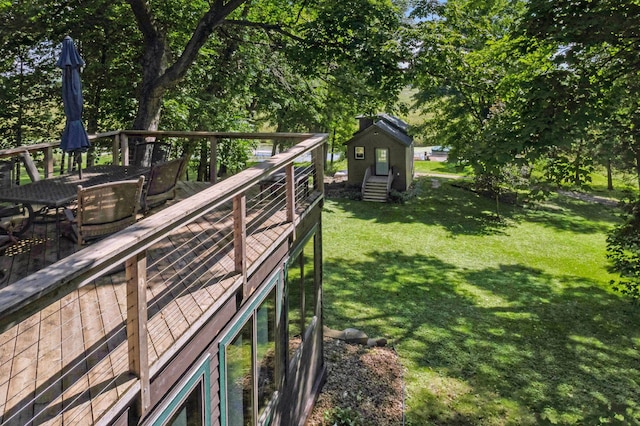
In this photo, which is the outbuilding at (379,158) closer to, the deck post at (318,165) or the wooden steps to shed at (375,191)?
the wooden steps to shed at (375,191)

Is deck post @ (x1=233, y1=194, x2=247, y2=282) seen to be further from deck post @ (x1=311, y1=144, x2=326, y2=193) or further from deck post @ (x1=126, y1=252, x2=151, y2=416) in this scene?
deck post @ (x1=311, y1=144, x2=326, y2=193)

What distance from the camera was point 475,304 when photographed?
1337cm

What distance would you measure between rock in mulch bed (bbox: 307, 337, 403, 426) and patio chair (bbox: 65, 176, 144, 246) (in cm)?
465

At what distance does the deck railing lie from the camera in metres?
1.86

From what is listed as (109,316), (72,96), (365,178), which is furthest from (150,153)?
(365,178)

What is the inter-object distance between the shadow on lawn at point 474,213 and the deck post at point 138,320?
2041cm

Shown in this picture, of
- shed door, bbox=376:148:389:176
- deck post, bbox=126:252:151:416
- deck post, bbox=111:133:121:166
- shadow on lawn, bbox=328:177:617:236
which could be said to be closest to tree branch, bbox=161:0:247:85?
deck post, bbox=111:133:121:166

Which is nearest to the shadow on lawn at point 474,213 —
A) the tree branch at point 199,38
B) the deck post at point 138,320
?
Answer: the tree branch at point 199,38

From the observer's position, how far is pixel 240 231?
3.67m

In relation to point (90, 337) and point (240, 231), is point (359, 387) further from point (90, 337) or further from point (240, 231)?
point (90, 337)

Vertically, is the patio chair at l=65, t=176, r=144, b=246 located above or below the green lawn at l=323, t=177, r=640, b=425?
above

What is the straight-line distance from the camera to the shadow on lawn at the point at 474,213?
900 inches

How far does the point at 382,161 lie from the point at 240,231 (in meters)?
25.8

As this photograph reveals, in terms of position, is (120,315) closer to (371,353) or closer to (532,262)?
(371,353)
